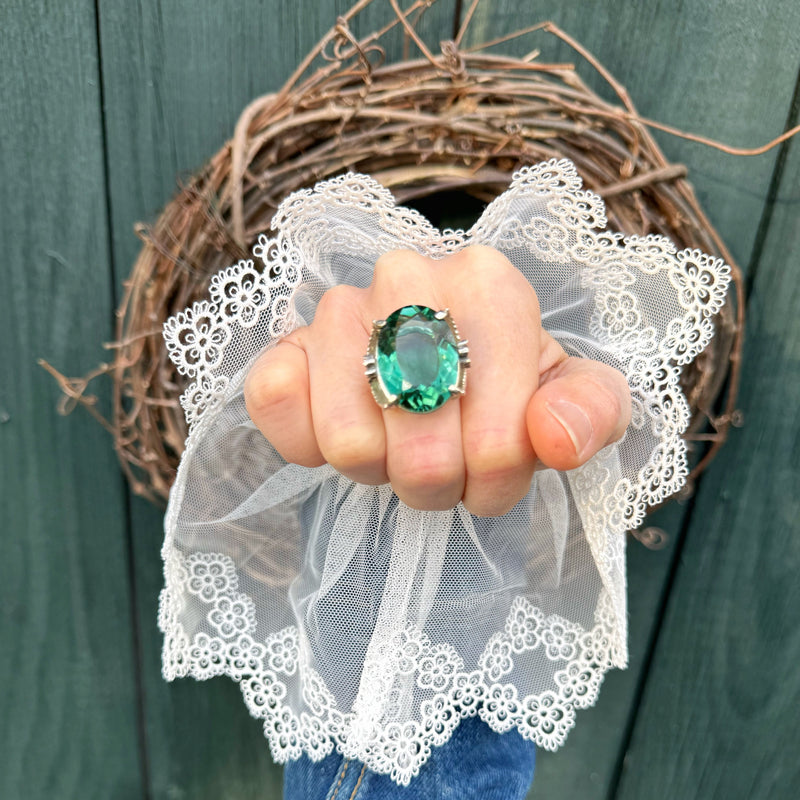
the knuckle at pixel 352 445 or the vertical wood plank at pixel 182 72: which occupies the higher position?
the vertical wood plank at pixel 182 72

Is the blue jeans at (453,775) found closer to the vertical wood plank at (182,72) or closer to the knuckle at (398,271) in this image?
the knuckle at (398,271)

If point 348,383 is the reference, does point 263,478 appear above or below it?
below

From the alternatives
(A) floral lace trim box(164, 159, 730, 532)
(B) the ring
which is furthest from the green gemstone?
(A) floral lace trim box(164, 159, 730, 532)

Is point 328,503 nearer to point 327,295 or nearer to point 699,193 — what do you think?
point 327,295

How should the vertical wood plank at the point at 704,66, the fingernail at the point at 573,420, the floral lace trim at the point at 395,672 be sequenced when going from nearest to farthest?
the fingernail at the point at 573,420
the floral lace trim at the point at 395,672
the vertical wood plank at the point at 704,66

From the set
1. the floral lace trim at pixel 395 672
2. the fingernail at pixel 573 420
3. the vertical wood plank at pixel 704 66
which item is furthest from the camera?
the vertical wood plank at pixel 704 66

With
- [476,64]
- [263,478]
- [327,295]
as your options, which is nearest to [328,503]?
[263,478]

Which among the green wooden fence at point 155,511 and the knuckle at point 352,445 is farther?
the green wooden fence at point 155,511

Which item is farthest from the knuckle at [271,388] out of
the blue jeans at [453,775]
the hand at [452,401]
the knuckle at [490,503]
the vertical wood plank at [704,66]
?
the vertical wood plank at [704,66]
